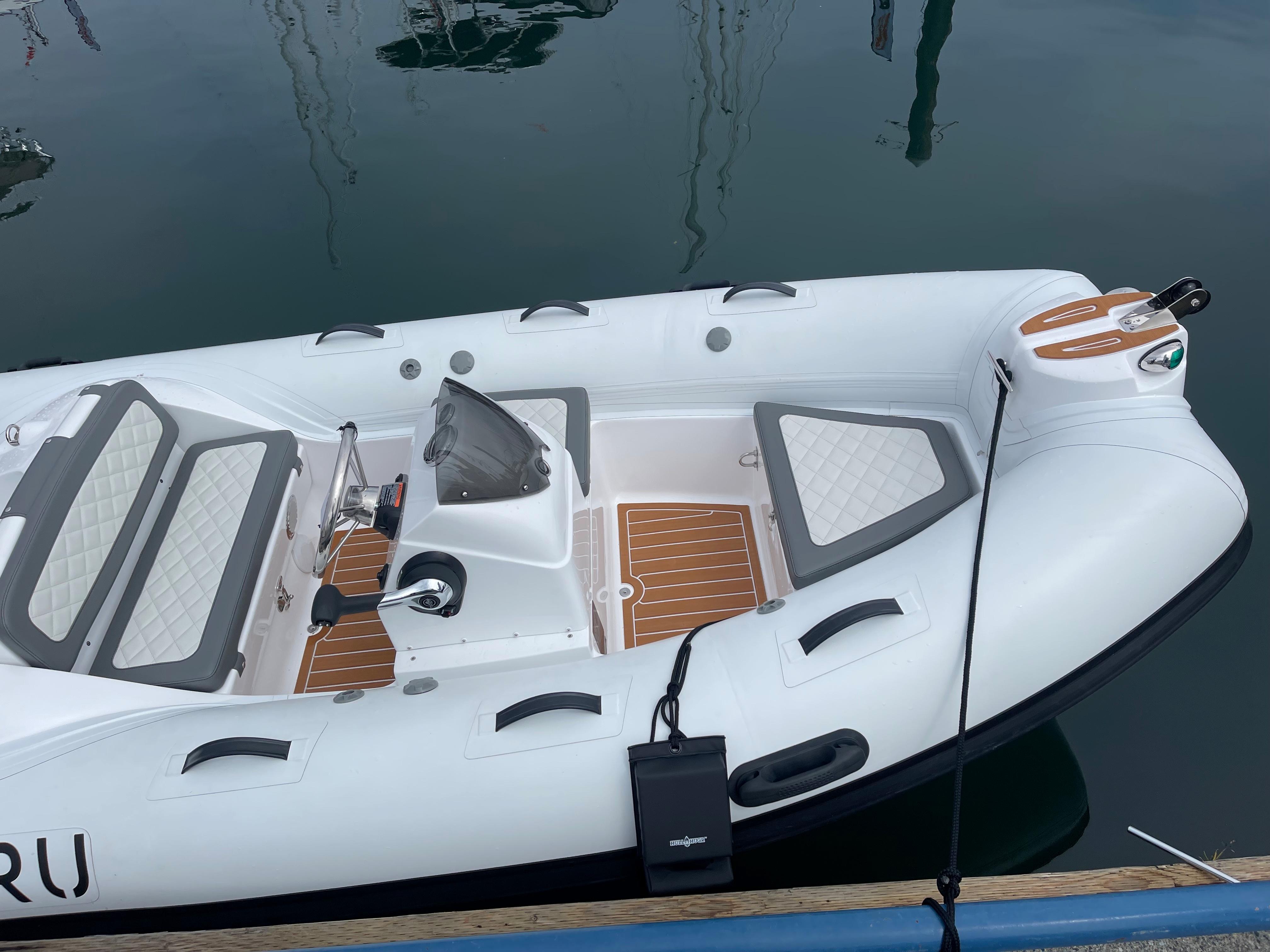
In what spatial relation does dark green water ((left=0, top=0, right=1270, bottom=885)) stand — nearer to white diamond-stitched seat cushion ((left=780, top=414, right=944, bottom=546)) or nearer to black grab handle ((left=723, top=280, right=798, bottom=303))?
white diamond-stitched seat cushion ((left=780, top=414, right=944, bottom=546))

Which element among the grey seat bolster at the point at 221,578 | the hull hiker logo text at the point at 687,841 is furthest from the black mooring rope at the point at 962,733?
the grey seat bolster at the point at 221,578

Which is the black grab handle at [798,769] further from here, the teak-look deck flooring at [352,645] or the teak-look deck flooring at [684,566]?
the teak-look deck flooring at [352,645]

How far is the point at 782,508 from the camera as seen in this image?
200 cm

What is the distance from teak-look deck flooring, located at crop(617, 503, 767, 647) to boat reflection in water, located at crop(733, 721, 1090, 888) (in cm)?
58

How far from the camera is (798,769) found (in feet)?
5.02

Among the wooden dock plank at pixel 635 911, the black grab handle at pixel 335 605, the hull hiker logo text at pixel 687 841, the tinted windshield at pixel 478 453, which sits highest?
the tinted windshield at pixel 478 453

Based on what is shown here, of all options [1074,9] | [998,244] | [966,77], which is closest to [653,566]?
[998,244]

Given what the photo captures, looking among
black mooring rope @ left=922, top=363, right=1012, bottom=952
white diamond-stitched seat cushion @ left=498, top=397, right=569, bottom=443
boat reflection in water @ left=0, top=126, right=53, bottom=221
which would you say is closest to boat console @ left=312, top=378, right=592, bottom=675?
white diamond-stitched seat cushion @ left=498, top=397, right=569, bottom=443

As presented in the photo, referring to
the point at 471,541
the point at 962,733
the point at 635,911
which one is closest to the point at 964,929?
the point at 962,733

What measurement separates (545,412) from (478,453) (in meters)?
0.60

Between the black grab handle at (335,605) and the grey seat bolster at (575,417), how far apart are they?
0.64 metres

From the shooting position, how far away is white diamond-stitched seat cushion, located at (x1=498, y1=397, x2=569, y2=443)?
220 cm

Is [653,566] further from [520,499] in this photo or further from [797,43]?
[797,43]

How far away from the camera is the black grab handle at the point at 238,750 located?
151cm
